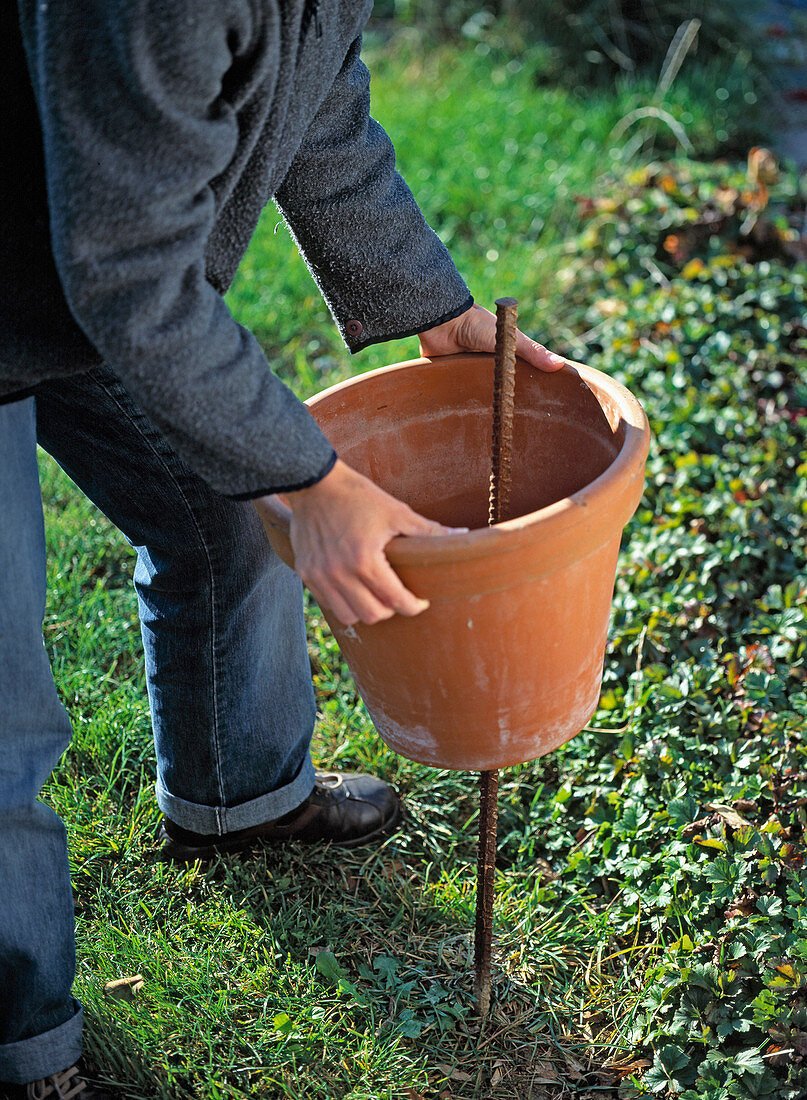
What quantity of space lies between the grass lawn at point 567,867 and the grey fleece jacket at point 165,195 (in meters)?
0.99

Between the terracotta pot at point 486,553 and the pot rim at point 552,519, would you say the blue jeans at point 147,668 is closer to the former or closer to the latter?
the terracotta pot at point 486,553

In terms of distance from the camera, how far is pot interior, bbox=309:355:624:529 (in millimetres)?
1473

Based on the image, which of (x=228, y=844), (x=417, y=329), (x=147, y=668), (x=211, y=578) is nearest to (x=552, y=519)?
(x=417, y=329)

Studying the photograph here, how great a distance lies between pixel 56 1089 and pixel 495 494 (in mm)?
1091

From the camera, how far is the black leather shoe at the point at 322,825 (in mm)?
1852

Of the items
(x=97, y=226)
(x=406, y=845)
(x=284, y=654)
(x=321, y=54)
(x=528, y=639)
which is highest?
(x=321, y=54)

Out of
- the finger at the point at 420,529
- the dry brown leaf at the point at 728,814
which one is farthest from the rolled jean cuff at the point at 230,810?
the finger at the point at 420,529

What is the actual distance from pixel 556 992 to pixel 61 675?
1247 mm

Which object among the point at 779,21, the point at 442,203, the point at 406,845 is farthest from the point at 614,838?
the point at 779,21

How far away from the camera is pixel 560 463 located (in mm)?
1537

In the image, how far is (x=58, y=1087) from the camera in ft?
4.81

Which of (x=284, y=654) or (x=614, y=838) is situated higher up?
(x=284, y=654)

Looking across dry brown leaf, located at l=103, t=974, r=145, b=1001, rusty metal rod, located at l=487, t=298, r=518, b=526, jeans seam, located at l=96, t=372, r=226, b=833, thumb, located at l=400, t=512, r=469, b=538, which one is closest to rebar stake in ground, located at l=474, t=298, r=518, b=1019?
rusty metal rod, located at l=487, t=298, r=518, b=526

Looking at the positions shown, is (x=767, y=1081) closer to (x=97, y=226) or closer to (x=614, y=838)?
(x=614, y=838)
